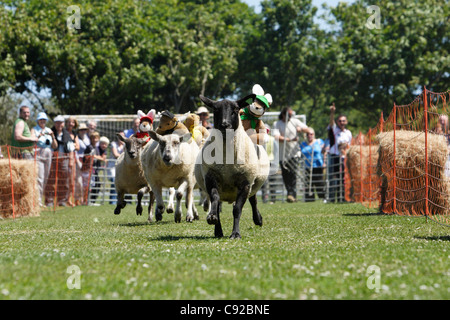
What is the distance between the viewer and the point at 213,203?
27.9 feet

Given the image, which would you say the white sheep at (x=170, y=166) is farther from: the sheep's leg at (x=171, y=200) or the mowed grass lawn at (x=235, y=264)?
the mowed grass lawn at (x=235, y=264)

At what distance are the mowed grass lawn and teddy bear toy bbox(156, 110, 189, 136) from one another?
Result: 2.87 m

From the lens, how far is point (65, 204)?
65.5 ft

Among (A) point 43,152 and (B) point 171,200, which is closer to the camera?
(B) point 171,200

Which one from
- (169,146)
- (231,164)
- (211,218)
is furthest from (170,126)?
(211,218)

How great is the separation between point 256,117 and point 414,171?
3730 millimetres

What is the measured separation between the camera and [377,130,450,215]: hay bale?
1171 centimetres

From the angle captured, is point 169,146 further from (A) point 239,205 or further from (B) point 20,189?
(B) point 20,189

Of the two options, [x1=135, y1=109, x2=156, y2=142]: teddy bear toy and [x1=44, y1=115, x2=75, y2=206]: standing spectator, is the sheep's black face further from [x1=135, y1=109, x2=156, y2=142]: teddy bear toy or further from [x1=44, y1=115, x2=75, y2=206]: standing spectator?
[x1=44, y1=115, x2=75, y2=206]: standing spectator

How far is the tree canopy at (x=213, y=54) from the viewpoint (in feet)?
121

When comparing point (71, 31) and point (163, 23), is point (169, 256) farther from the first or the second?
point (163, 23)

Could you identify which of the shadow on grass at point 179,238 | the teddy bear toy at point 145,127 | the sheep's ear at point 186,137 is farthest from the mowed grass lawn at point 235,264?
the teddy bear toy at point 145,127

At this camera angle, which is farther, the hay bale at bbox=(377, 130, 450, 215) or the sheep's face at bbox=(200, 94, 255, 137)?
the hay bale at bbox=(377, 130, 450, 215)

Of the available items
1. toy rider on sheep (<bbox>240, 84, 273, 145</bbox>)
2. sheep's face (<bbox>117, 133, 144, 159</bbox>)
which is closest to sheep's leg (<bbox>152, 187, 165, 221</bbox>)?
sheep's face (<bbox>117, 133, 144, 159</bbox>)
